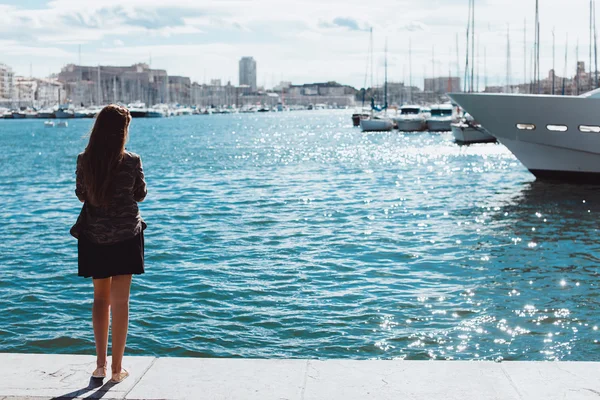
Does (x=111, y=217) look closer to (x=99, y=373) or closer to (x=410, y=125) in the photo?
(x=99, y=373)

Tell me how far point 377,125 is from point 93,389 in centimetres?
7649

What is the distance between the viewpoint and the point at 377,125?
80.6 metres

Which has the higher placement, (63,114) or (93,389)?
(63,114)

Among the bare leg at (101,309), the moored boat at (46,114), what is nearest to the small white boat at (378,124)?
the bare leg at (101,309)

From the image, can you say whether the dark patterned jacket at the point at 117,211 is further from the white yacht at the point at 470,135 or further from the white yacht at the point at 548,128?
the white yacht at the point at 470,135

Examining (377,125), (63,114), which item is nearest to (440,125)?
(377,125)

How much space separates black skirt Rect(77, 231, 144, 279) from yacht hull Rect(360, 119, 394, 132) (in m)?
75.0

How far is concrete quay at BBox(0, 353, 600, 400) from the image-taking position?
4883mm

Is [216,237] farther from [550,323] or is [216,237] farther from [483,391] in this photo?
[483,391]

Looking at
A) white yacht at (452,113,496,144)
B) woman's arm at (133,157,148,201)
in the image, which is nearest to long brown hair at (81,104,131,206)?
woman's arm at (133,157,148,201)

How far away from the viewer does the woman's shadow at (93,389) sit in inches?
193

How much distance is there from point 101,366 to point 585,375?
298cm

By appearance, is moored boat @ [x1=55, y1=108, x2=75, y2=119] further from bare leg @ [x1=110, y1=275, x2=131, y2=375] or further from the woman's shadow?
the woman's shadow

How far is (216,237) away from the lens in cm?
1700
